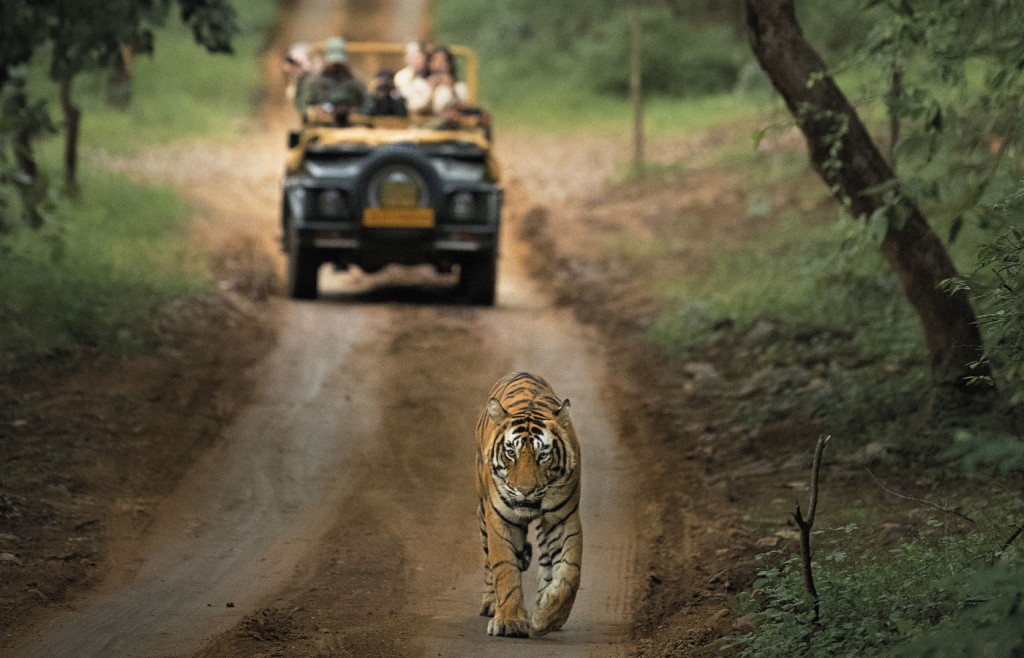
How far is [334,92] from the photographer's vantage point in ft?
55.4

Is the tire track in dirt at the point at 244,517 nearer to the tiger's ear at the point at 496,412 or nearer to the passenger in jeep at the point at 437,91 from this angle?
the tiger's ear at the point at 496,412

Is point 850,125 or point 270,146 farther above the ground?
point 270,146

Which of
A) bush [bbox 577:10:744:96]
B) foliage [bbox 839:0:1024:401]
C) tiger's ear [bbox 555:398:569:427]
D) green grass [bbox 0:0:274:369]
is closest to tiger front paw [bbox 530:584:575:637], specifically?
tiger's ear [bbox 555:398:569:427]

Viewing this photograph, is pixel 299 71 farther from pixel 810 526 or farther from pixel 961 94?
pixel 810 526

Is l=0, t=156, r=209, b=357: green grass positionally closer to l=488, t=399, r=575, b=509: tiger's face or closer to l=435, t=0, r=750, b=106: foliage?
l=488, t=399, r=575, b=509: tiger's face

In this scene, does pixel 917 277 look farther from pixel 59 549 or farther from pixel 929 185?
pixel 59 549

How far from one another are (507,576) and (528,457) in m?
0.64

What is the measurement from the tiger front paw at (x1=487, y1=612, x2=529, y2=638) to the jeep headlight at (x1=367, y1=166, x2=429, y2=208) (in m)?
8.91

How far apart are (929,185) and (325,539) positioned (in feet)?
14.7

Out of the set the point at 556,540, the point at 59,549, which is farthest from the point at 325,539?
the point at 556,540

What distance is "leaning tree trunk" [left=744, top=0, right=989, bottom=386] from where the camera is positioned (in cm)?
1008

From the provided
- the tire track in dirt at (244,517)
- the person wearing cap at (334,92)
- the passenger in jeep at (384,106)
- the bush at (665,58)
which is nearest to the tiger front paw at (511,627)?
the tire track in dirt at (244,517)

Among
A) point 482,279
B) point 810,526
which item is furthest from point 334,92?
point 810,526

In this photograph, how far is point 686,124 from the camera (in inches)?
1062
